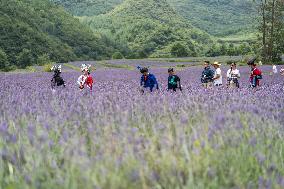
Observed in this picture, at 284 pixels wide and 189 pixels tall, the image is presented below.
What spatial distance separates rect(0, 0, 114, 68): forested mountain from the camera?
183ft

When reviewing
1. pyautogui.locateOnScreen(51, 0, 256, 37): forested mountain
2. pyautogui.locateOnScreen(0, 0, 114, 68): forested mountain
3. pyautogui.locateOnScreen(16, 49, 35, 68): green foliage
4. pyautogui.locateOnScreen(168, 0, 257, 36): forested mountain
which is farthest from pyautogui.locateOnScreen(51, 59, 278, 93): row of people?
pyautogui.locateOnScreen(168, 0, 257, 36): forested mountain

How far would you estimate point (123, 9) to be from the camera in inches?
3949

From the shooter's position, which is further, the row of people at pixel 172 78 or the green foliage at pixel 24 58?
the green foliage at pixel 24 58

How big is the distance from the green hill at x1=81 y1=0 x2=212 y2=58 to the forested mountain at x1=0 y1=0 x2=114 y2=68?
6159mm

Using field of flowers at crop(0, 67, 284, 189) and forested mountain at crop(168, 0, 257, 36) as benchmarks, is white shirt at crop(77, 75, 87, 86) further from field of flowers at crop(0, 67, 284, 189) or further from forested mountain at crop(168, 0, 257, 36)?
forested mountain at crop(168, 0, 257, 36)

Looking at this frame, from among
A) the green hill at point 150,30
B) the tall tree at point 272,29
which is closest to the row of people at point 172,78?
the tall tree at point 272,29

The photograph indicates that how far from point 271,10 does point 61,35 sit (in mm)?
37231

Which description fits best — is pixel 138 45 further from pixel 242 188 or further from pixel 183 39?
pixel 242 188

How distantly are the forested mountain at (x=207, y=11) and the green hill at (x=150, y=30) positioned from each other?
13.2 meters

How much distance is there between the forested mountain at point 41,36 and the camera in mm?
55844

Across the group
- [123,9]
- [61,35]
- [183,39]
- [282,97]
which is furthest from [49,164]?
[123,9]

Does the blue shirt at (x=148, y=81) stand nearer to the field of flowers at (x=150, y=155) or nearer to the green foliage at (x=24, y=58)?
the field of flowers at (x=150, y=155)

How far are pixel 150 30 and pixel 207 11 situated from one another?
6365cm

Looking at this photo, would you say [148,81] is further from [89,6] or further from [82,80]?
[89,6]
